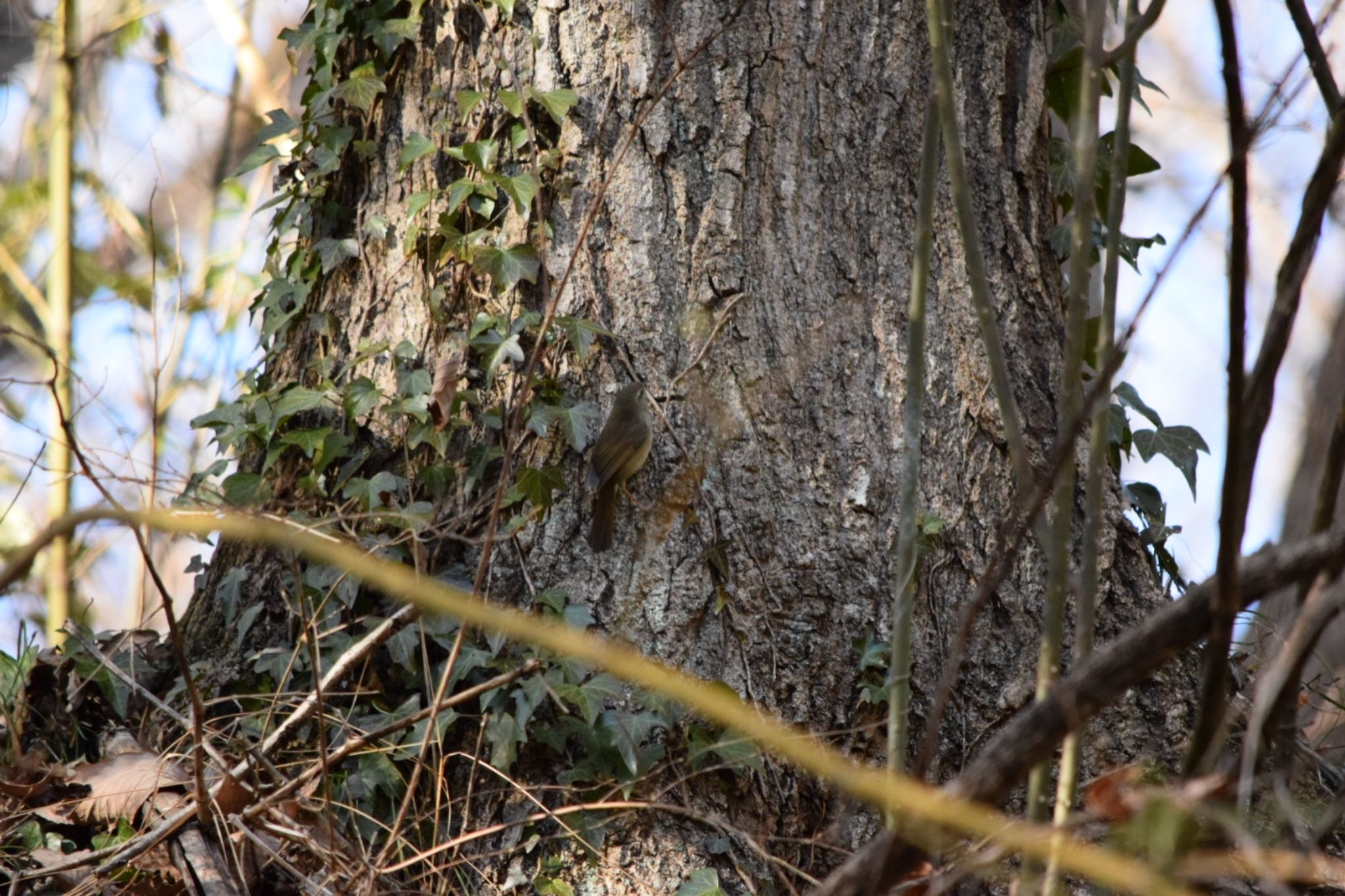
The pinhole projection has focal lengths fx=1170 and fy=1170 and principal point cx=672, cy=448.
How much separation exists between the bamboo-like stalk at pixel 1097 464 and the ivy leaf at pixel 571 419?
4.55 ft

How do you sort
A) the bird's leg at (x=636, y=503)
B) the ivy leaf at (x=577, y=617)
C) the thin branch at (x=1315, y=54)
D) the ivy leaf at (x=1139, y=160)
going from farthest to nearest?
the ivy leaf at (x=1139, y=160) < the bird's leg at (x=636, y=503) < the ivy leaf at (x=577, y=617) < the thin branch at (x=1315, y=54)

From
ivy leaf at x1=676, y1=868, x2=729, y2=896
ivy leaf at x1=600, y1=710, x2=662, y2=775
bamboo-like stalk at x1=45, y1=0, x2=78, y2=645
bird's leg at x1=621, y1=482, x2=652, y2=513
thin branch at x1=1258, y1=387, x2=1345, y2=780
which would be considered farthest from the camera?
bamboo-like stalk at x1=45, y1=0, x2=78, y2=645

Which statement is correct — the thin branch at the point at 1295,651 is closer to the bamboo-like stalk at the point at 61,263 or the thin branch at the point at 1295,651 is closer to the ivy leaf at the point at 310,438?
the ivy leaf at the point at 310,438

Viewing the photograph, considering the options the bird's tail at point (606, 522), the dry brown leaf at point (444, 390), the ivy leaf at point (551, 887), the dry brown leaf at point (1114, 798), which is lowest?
the ivy leaf at point (551, 887)

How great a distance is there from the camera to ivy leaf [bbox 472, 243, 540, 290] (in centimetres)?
281

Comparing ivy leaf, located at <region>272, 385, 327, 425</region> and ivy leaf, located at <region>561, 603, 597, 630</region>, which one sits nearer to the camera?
ivy leaf, located at <region>561, 603, 597, 630</region>

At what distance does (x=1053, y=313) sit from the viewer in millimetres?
3057

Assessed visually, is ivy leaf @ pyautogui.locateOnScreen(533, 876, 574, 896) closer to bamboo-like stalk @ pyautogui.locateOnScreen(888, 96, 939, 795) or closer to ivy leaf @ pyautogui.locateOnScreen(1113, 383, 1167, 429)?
bamboo-like stalk @ pyautogui.locateOnScreen(888, 96, 939, 795)

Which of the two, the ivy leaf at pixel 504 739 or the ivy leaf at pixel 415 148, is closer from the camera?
the ivy leaf at pixel 504 739

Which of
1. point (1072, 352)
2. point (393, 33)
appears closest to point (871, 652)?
point (1072, 352)

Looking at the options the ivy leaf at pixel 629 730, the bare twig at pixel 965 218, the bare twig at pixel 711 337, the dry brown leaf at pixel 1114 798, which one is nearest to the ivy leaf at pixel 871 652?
the ivy leaf at pixel 629 730

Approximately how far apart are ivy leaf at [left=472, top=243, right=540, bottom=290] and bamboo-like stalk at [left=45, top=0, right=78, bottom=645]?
3050 mm

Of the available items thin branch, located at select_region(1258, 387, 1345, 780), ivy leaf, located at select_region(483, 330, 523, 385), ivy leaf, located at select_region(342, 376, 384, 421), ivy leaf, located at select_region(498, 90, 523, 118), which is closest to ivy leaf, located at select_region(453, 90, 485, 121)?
ivy leaf, located at select_region(498, 90, 523, 118)

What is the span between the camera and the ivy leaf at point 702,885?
7.65 feet
